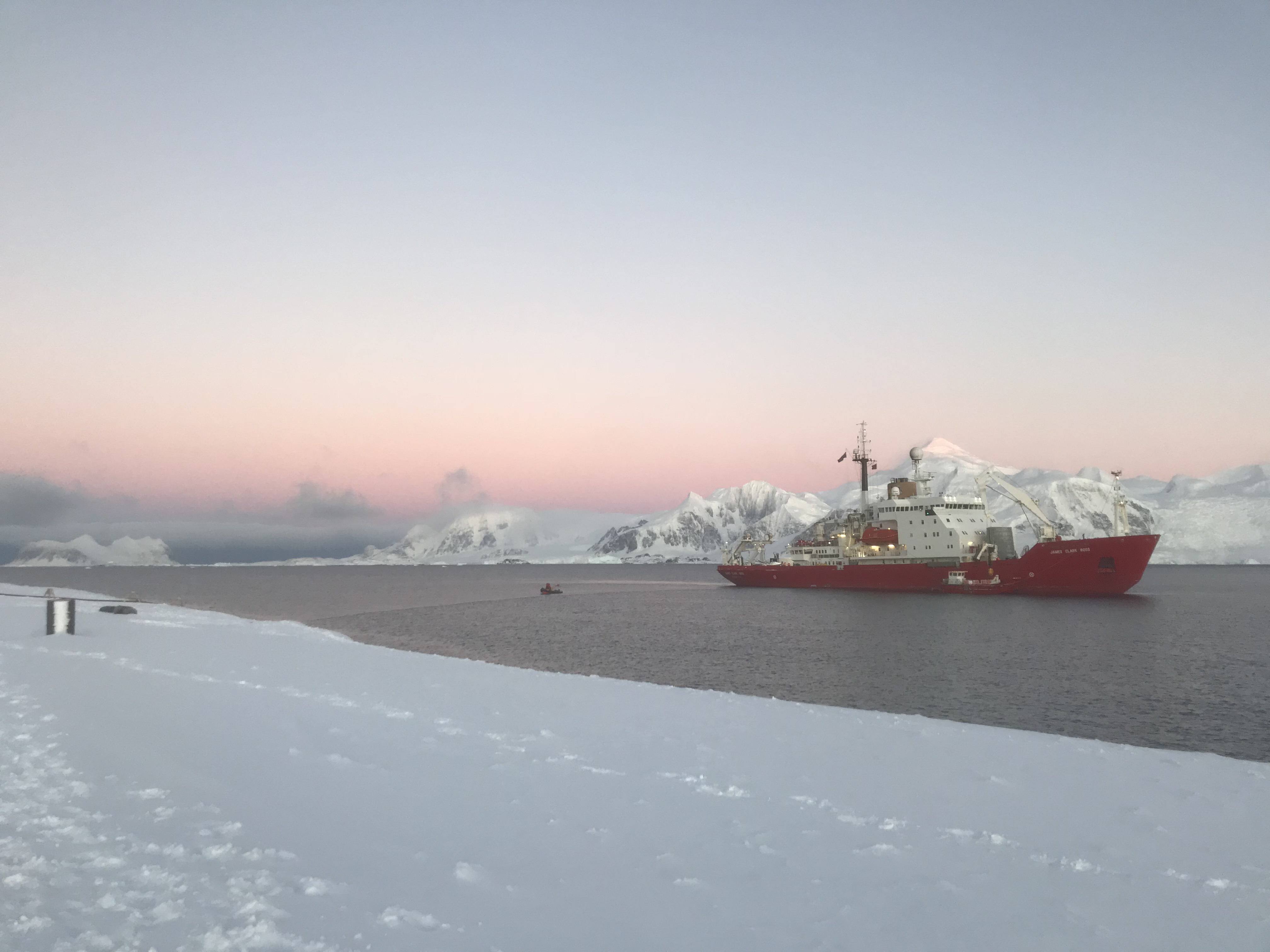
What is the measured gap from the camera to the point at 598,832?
23.6 feet

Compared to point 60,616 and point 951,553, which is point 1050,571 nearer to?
point 951,553

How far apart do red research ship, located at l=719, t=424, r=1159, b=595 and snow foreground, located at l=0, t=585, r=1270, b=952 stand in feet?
236

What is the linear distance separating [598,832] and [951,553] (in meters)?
83.0

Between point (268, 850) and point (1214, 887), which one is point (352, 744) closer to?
point (268, 850)

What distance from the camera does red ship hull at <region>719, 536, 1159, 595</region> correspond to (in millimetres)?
72375

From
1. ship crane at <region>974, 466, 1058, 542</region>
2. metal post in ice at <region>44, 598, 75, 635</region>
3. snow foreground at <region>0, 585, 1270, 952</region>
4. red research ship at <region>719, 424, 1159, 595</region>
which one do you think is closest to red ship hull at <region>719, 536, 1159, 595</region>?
red research ship at <region>719, 424, 1159, 595</region>

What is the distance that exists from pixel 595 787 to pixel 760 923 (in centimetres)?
350

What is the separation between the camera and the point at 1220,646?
140 feet

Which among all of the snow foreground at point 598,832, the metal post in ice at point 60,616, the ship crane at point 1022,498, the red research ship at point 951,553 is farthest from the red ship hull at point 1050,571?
the metal post in ice at point 60,616

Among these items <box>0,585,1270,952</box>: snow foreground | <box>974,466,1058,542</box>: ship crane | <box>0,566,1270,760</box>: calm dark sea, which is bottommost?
<box>0,566,1270,760</box>: calm dark sea

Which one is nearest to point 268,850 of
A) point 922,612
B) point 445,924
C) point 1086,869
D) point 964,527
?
point 445,924

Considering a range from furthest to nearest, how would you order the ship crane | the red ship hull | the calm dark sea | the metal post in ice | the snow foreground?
the ship crane < the red ship hull < the calm dark sea < the metal post in ice < the snow foreground

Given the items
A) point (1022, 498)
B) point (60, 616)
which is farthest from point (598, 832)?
point (1022, 498)

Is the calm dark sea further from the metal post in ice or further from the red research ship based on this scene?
the metal post in ice
